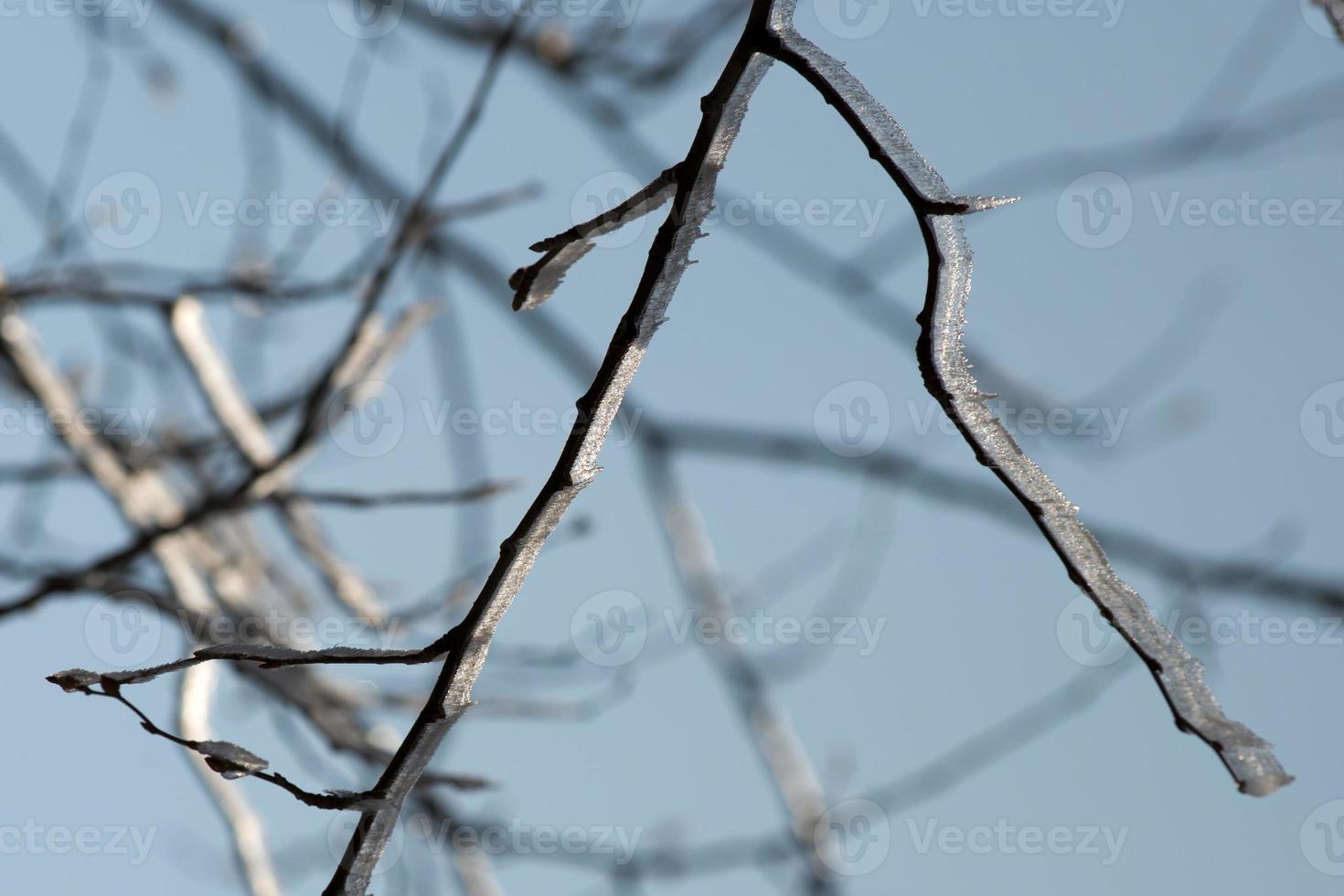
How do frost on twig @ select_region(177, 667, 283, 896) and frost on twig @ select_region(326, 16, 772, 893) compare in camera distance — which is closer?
frost on twig @ select_region(326, 16, 772, 893)

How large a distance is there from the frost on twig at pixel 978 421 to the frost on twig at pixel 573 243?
0.10 meters

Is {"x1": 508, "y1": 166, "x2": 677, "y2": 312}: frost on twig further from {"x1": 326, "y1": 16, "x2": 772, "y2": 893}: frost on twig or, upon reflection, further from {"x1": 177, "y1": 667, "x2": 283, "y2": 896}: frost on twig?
{"x1": 177, "y1": 667, "x2": 283, "y2": 896}: frost on twig

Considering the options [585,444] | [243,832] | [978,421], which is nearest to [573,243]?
[585,444]

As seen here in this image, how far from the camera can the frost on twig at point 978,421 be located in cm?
62

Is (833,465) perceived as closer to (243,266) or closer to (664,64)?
(664,64)

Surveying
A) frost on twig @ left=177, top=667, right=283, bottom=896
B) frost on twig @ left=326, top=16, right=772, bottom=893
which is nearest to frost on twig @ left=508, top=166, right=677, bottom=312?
frost on twig @ left=326, top=16, right=772, bottom=893

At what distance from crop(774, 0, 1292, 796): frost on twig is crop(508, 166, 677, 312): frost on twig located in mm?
102

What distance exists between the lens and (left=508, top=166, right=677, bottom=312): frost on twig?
2.26 ft

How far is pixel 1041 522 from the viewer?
2.15ft

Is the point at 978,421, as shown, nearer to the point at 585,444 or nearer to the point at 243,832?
the point at 585,444

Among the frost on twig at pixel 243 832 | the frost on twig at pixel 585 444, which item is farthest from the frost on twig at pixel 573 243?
the frost on twig at pixel 243 832

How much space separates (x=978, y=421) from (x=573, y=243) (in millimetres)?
247

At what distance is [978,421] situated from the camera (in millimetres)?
658

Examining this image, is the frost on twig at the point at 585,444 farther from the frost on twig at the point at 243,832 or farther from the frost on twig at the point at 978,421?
the frost on twig at the point at 243,832
